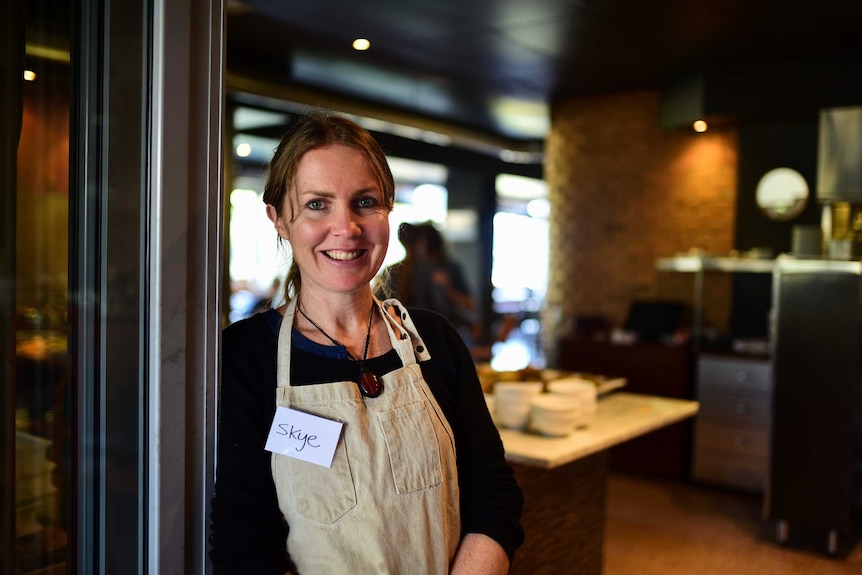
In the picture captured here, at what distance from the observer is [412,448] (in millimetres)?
1448

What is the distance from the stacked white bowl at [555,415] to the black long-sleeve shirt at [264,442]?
95 cm

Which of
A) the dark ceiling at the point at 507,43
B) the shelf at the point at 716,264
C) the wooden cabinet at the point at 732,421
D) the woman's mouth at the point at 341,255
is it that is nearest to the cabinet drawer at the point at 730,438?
the wooden cabinet at the point at 732,421

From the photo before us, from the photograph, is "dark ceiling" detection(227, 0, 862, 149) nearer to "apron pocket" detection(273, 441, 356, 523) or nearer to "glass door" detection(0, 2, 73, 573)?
"glass door" detection(0, 2, 73, 573)

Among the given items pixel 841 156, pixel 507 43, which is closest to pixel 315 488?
pixel 841 156

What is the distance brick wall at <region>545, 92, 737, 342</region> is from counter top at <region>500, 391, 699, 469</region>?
2651 millimetres

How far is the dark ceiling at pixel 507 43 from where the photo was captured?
13.6ft

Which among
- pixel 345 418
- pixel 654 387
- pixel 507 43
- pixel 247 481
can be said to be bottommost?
pixel 654 387

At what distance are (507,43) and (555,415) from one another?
3.15 meters

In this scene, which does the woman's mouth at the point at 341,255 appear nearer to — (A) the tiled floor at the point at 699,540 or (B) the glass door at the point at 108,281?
(B) the glass door at the point at 108,281

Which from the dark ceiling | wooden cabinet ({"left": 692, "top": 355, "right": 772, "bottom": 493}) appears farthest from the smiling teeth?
wooden cabinet ({"left": 692, "top": 355, "right": 772, "bottom": 493})

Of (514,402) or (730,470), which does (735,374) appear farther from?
(514,402)

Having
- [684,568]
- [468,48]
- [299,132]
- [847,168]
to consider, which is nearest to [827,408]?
[684,568]

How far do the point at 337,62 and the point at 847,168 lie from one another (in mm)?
3478

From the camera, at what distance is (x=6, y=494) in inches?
49.1
